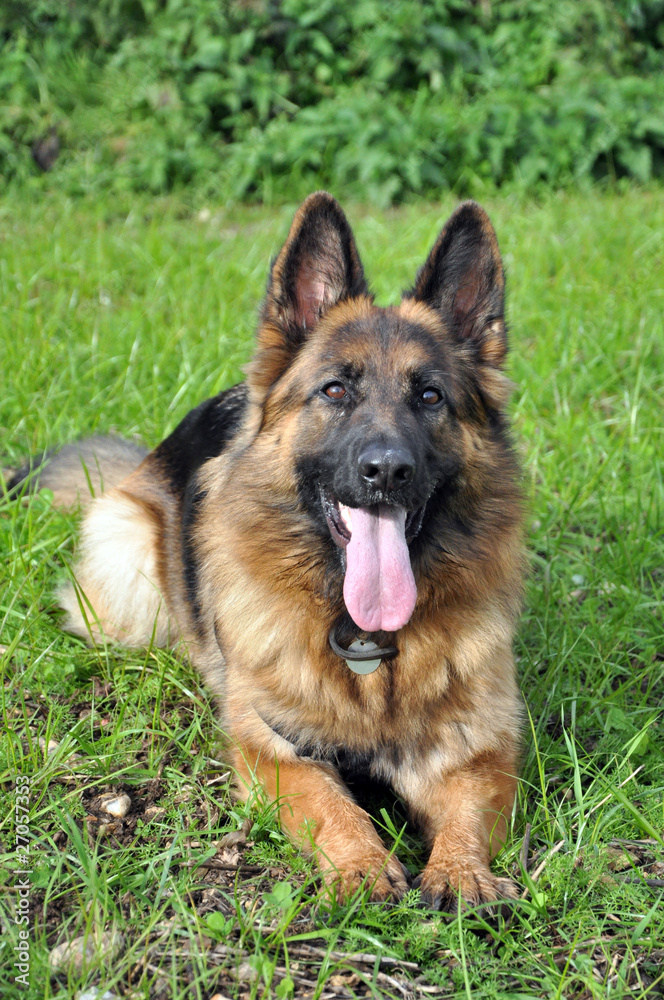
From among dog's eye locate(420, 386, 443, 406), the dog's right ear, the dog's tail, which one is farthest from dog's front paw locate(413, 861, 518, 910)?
the dog's tail

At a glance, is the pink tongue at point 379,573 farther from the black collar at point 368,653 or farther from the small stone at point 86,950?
the small stone at point 86,950

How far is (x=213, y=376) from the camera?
5160mm

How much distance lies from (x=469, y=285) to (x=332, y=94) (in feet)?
22.6

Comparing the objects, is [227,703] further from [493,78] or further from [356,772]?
[493,78]

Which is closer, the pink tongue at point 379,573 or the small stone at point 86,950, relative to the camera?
the small stone at point 86,950

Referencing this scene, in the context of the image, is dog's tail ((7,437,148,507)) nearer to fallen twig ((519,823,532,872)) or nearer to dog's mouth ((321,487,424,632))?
dog's mouth ((321,487,424,632))

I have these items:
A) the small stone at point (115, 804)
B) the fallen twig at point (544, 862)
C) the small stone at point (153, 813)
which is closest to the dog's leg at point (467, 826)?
the fallen twig at point (544, 862)

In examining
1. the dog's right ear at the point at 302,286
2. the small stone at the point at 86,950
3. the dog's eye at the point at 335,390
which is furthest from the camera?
the dog's right ear at the point at 302,286

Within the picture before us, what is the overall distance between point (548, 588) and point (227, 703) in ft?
5.21

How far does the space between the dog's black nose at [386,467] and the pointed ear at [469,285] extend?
0.77m

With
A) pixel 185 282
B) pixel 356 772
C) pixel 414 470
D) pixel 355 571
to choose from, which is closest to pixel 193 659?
pixel 356 772

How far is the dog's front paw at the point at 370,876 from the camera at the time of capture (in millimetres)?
2297

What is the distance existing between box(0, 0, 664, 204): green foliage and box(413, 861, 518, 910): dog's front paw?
6800 millimetres

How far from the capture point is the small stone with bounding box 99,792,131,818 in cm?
273
